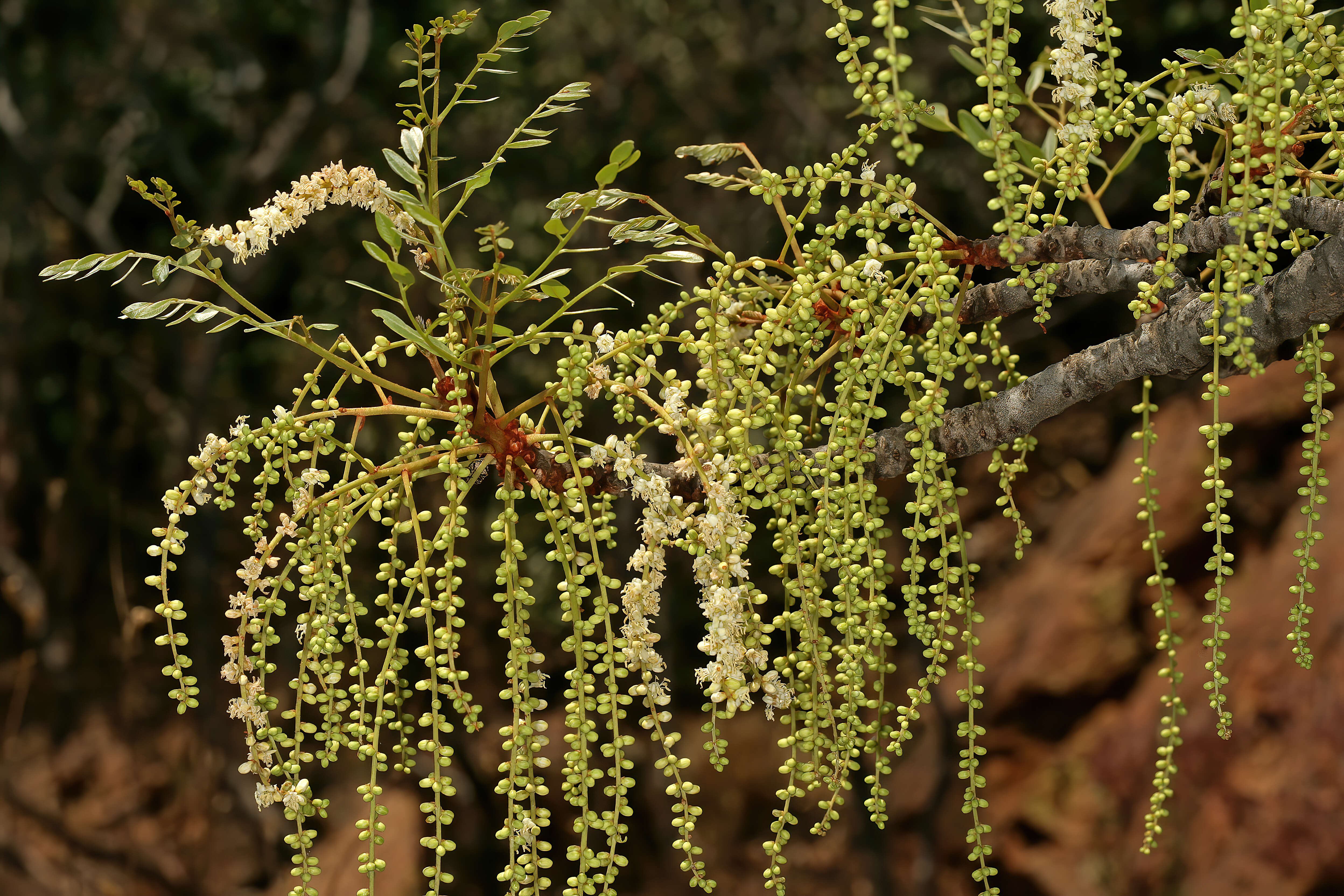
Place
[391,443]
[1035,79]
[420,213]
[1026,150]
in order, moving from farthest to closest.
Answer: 1. [391,443]
2. [1035,79]
3. [1026,150]
4. [420,213]

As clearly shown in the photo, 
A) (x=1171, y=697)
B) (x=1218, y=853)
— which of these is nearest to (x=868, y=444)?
(x=1171, y=697)

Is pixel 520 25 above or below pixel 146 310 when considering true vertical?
above

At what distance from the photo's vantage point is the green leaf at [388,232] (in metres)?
0.57

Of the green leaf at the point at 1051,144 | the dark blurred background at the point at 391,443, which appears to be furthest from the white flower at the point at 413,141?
the dark blurred background at the point at 391,443

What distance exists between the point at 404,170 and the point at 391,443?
1758mm

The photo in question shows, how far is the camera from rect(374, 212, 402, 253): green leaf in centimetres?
57

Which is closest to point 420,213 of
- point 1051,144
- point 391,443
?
point 1051,144

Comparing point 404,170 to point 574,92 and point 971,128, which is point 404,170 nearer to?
point 574,92

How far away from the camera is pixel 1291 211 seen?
1.90 feet

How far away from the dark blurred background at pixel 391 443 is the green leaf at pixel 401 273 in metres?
1.51

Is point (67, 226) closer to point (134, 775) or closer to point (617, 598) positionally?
point (134, 775)

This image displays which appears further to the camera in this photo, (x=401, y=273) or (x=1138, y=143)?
(x=1138, y=143)

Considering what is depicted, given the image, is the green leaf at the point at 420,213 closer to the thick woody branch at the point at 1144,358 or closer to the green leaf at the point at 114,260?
the green leaf at the point at 114,260

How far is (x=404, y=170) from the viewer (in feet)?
1.89
